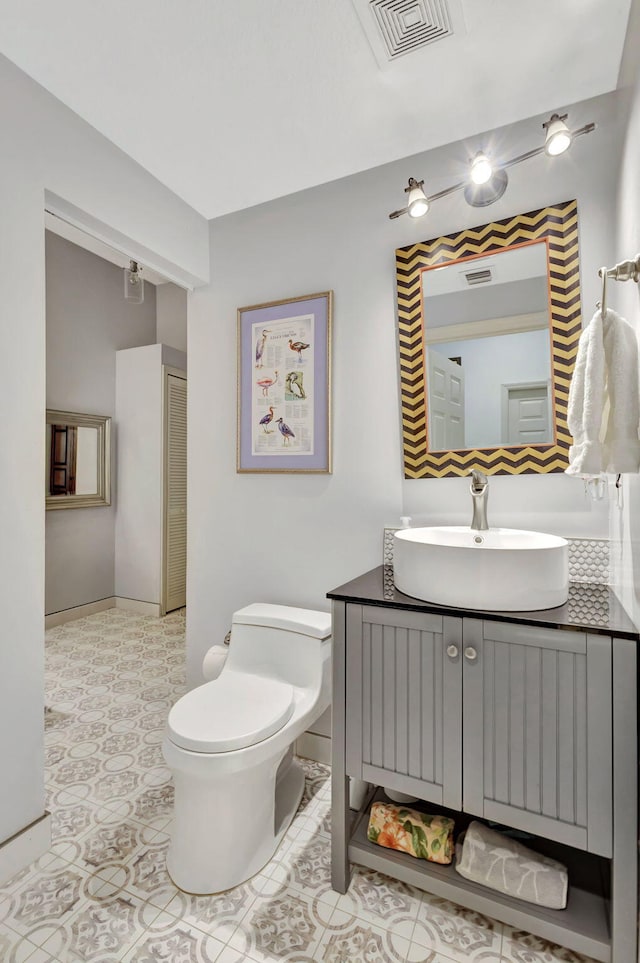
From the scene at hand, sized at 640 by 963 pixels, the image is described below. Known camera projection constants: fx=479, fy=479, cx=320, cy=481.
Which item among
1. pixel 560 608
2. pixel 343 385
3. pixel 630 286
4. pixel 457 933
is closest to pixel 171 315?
pixel 343 385

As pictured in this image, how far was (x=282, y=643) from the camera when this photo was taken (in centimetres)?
184

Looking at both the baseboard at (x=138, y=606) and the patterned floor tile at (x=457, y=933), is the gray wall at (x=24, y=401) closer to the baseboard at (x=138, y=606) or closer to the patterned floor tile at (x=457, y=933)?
the patterned floor tile at (x=457, y=933)

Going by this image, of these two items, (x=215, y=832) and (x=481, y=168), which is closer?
(x=215, y=832)

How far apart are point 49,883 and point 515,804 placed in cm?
133

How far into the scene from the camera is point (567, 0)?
1.25 metres

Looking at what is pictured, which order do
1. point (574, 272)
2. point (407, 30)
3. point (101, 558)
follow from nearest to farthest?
point (407, 30)
point (574, 272)
point (101, 558)

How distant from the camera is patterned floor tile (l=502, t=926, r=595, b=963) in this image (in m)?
1.18

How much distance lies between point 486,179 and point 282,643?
5.75ft

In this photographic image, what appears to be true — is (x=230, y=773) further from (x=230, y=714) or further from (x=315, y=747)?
(x=315, y=747)

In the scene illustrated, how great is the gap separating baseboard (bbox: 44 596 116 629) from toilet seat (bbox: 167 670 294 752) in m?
2.43

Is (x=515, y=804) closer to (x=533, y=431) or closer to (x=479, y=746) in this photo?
(x=479, y=746)

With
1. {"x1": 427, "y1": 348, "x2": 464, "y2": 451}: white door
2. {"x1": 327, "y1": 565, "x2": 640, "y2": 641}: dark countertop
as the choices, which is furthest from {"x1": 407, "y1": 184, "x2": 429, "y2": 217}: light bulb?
{"x1": 327, "y1": 565, "x2": 640, "y2": 641}: dark countertop

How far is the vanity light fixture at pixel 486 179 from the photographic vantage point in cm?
138

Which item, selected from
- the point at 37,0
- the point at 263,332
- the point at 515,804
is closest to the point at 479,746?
the point at 515,804
